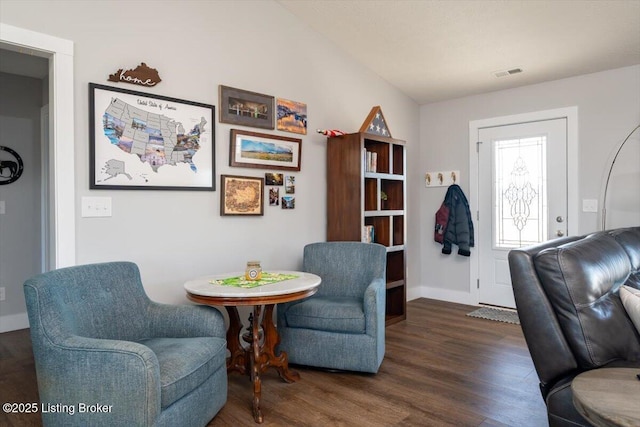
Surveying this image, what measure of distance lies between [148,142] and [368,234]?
2037 millimetres

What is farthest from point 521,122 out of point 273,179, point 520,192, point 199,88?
point 199,88

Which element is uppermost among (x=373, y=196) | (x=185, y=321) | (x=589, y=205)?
(x=373, y=196)

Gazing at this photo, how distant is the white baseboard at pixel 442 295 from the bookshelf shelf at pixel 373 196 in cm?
88

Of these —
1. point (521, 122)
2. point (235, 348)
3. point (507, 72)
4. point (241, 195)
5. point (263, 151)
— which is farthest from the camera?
point (521, 122)

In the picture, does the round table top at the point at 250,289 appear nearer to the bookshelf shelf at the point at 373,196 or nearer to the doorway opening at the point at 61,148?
the doorway opening at the point at 61,148

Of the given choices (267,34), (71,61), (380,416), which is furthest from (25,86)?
(380,416)

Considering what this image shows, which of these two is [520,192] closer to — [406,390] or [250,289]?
[406,390]

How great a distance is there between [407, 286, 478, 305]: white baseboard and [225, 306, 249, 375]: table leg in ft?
9.08

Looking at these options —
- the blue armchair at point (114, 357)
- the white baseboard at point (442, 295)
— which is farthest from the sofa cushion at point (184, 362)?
the white baseboard at point (442, 295)

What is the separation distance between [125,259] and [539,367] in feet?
7.76

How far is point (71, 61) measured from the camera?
2451mm

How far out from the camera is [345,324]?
2.78m

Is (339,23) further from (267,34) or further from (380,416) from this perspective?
(380,416)

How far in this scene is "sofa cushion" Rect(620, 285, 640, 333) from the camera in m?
1.54
